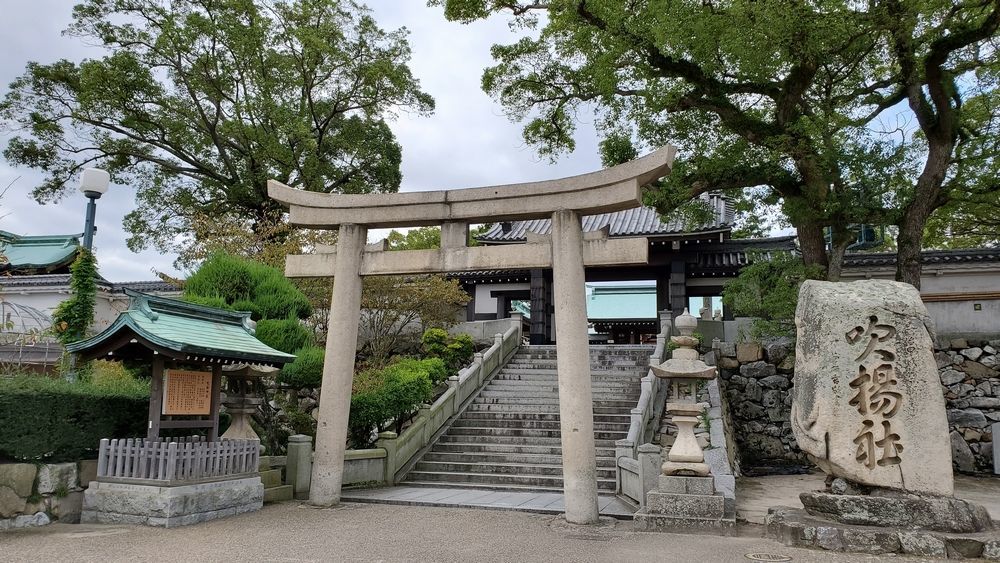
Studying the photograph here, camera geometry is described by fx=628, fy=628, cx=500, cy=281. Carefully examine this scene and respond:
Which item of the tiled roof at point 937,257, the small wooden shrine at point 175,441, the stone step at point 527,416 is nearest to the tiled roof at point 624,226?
the tiled roof at point 937,257

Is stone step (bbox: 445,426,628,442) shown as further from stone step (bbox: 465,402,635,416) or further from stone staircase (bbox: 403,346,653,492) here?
stone step (bbox: 465,402,635,416)

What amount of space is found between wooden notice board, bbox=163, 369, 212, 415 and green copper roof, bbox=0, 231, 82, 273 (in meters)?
16.9

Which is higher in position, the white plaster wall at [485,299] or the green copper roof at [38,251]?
the green copper roof at [38,251]

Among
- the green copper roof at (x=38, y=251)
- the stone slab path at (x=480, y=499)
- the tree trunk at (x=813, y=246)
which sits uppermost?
the green copper roof at (x=38, y=251)

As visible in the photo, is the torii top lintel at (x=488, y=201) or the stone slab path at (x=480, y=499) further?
the stone slab path at (x=480, y=499)

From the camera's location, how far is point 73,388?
8586mm

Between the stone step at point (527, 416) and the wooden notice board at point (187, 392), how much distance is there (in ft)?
23.4

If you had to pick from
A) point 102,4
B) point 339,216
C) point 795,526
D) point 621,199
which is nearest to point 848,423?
point 795,526

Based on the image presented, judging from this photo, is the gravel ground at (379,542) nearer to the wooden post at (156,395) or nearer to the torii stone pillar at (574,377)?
the torii stone pillar at (574,377)

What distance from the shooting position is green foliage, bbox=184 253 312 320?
1288 centimetres

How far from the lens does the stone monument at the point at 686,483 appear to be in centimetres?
815

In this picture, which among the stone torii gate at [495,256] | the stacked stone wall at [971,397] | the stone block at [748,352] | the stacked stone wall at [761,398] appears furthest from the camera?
the stone block at [748,352]

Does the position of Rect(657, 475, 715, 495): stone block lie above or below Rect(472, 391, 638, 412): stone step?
below

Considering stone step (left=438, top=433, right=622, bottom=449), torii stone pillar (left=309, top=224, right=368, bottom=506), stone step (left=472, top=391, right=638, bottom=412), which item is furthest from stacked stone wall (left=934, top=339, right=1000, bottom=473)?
torii stone pillar (left=309, top=224, right=368, bottom=506)
